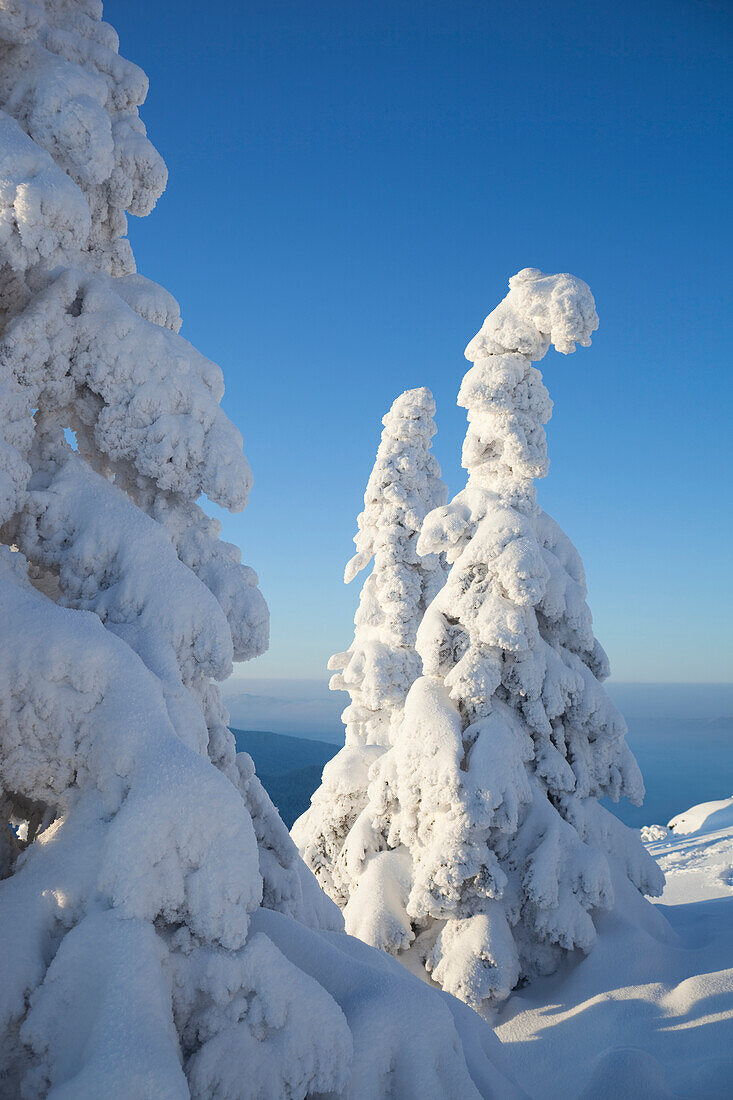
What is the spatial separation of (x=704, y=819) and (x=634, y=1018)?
16.8m

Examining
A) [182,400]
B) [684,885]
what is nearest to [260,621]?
[182,400]

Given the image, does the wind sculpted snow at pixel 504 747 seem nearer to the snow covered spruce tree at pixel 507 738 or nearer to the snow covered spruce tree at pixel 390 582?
the snow covered spruce tree at pixel 507 738

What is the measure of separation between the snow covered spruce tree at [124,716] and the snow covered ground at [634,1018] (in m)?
3.34

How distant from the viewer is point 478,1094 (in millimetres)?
4328

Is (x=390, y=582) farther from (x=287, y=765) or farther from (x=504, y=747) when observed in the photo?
(x=287, y=765)

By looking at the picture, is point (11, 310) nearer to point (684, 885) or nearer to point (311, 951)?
point (311, 951)

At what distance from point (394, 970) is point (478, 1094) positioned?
43.5 inches

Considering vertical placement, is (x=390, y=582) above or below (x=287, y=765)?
above

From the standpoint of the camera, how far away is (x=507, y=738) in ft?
33.6

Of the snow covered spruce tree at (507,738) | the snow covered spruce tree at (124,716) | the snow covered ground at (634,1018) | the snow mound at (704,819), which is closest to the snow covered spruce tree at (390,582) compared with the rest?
the snow covered spruce tree at (507,738)

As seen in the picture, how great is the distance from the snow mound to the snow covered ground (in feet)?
39.2

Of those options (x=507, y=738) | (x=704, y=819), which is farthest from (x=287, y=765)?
(x=507, y=738)

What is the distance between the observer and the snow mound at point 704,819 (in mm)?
22172

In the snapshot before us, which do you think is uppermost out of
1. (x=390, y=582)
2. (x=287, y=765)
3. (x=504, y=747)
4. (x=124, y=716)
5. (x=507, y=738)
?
(x=390, y=582)
